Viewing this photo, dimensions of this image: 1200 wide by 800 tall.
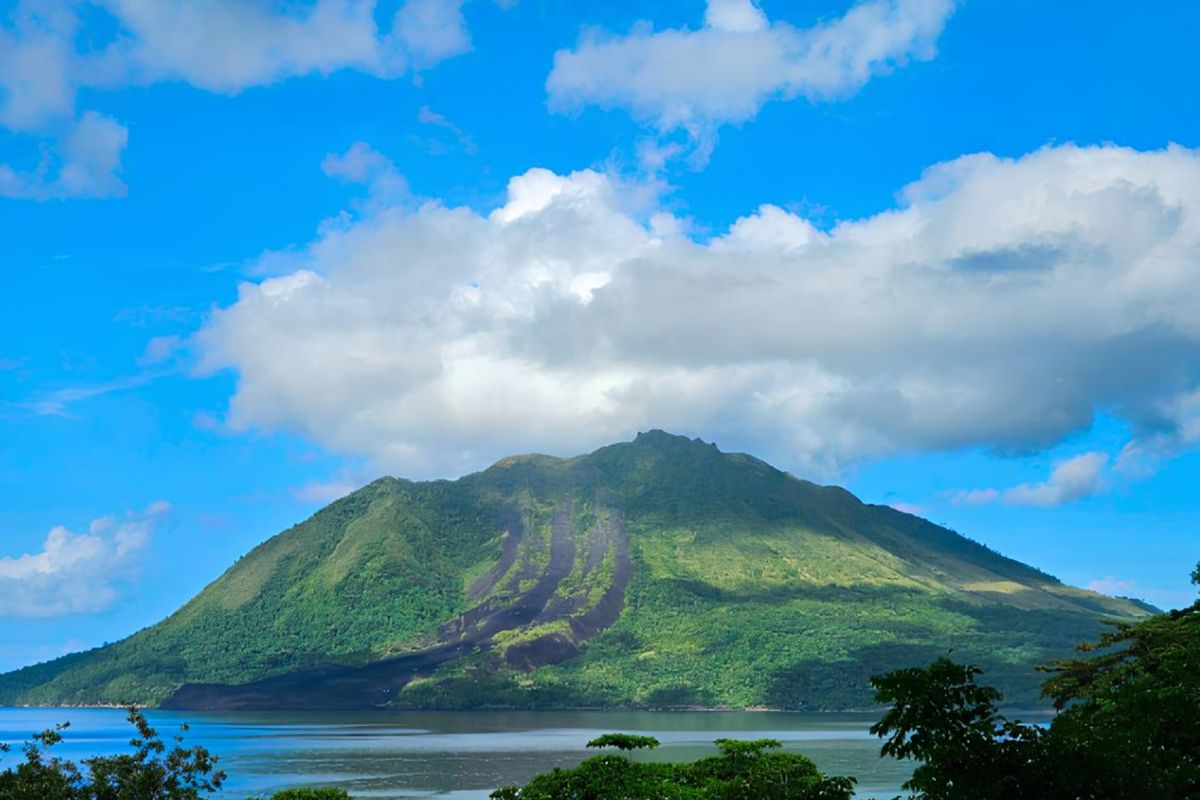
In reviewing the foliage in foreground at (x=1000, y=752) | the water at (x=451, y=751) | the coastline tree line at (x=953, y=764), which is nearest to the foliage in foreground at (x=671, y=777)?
the coastline tree line at (x=953, y=764)

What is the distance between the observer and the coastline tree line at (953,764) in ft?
63.0

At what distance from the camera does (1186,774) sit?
21.2 m

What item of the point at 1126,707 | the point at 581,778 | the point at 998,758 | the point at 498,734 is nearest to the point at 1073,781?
the point at 998,758

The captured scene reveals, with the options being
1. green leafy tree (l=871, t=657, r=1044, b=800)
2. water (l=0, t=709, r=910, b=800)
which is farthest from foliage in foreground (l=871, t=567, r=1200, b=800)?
water (l=0, t=709, r=910, b=800)

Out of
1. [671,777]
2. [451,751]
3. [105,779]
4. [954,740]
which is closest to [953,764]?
[954,740]

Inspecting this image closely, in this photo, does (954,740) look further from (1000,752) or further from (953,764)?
(1000,752)

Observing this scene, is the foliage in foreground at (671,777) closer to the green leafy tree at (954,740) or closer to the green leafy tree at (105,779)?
the green leafy tree at (105,779)

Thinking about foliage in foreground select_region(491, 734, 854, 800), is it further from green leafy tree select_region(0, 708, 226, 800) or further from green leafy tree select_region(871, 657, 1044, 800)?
green leafy tree select_region(871, 657, 1044, 800)

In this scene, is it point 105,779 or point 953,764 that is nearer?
point 953,764

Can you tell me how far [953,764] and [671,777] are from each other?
72.1 feet

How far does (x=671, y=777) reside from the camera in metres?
39.9

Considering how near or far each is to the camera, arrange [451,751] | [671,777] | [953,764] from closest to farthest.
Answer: [953,764], [671,777], [451,751]

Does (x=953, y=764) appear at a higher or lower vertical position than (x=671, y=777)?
higher

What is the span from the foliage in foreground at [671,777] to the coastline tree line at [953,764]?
64 millimetres
